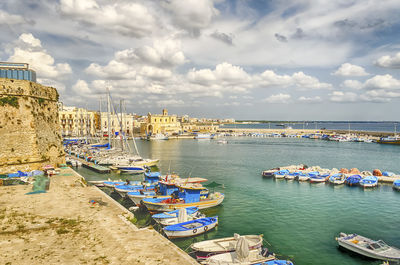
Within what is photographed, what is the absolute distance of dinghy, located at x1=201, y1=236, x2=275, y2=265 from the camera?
11367mm

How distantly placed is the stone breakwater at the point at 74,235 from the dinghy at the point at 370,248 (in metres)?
9.52

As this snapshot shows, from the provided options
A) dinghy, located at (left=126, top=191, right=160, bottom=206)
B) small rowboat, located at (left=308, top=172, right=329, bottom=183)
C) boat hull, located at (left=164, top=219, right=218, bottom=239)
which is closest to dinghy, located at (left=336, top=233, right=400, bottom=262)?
boat hull, located at (left=164, top=219, right=218, bottom=239)

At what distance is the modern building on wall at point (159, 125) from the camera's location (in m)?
116

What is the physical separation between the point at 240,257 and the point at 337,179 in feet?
79.2

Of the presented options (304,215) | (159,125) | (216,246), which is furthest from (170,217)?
(159,125)

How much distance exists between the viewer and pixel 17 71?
28.4 meters

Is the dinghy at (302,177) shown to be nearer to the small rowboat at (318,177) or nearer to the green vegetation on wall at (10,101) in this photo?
the small rowboat at (318,177)

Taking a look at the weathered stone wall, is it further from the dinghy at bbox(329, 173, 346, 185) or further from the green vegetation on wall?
the dinghy at bbox(329, 173, 346, 185)

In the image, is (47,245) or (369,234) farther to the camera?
(369,234)

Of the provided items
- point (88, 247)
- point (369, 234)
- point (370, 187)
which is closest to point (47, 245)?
point (88, 247)

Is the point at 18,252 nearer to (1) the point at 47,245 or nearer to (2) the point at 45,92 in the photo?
(1) the point at 47,245

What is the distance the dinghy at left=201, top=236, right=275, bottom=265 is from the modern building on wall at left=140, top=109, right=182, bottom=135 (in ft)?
337

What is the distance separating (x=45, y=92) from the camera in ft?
96.3

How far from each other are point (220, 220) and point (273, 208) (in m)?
5.63
